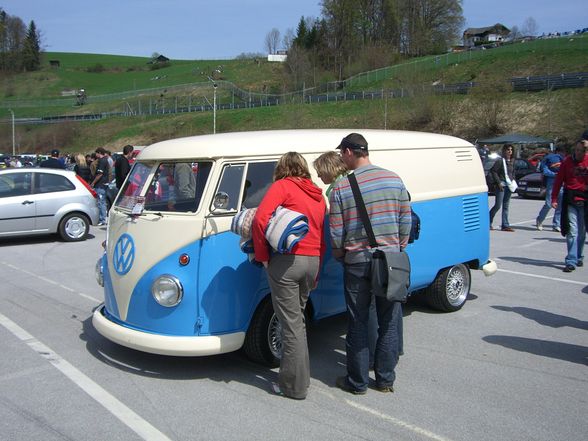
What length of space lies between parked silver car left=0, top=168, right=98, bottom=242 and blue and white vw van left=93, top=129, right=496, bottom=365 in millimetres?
7043

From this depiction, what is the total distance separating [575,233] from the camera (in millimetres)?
9023

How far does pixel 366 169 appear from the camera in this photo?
457 cm

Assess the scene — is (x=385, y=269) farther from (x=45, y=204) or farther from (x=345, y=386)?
(x=45, y=204)

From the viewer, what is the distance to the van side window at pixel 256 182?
5.04 m

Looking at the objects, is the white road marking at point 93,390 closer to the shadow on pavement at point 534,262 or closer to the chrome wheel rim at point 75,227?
the chrome wheel rim at point 75,227

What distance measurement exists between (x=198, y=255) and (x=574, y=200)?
6.32 meters

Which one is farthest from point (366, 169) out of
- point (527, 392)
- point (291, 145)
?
point (527, 392)

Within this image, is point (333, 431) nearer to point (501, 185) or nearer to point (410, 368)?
point (410, 368)

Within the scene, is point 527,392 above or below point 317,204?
below

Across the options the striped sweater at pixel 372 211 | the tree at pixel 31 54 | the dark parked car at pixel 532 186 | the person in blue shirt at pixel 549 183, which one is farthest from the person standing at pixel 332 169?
the tree at pixel 31 54

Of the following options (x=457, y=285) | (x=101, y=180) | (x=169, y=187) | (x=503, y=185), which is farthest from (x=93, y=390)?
(x=101, y=180)

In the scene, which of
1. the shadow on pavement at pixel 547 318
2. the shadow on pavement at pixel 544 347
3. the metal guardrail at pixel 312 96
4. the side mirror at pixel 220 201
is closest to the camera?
the side mirror at pixel 220 201

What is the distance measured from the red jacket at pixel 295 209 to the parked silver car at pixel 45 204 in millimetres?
9001

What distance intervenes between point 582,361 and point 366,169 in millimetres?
2839
